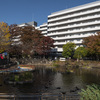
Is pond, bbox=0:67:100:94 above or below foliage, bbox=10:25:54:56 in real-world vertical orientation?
below

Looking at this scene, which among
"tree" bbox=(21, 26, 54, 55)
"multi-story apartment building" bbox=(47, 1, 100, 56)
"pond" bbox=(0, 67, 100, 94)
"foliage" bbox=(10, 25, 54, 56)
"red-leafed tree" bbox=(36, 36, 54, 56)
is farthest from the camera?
"multi-story apartment building" bbox=(47, 1, 100, 56)

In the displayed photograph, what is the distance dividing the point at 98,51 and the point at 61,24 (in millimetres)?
30071

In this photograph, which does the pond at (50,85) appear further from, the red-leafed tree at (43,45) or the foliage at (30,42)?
the red-leafed tree at (43,45)

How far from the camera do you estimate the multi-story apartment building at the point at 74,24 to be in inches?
1963

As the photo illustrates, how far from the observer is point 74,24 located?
55.8 meters

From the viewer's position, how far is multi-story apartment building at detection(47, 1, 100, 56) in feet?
164

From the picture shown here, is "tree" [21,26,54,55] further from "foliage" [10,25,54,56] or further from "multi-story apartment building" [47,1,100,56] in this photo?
"multi-story apartment building" [47,1,100,56]

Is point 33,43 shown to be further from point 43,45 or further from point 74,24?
point 74,24

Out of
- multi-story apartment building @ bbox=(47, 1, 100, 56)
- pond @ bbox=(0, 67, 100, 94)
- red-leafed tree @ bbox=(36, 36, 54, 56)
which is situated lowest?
pond @ bbox=(0, 67, 100, 94)

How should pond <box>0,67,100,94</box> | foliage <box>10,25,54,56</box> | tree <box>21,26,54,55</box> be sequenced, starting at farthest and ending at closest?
1. tree <box>21,26,54,55</box>
2. foliage <box>10,25,54,56</box>
3. pond <box>0,67,100,94</box>

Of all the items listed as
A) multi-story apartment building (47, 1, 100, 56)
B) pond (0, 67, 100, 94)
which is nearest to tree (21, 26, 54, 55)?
multi-story apartment building (47, 1, 100, 56)

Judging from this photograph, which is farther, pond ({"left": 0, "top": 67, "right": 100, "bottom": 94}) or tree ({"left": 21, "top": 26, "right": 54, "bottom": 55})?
tree ({"left": 21, "top": 26, "right": 54, "bottom": 55})

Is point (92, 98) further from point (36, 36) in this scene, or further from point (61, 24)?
point (61, 24)

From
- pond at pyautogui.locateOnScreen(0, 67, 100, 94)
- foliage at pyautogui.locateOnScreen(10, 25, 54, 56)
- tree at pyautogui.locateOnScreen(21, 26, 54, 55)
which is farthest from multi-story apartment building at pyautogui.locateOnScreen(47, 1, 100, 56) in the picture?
pond at pyautogui.locateOnScreen(0, 67, 100, 94)
